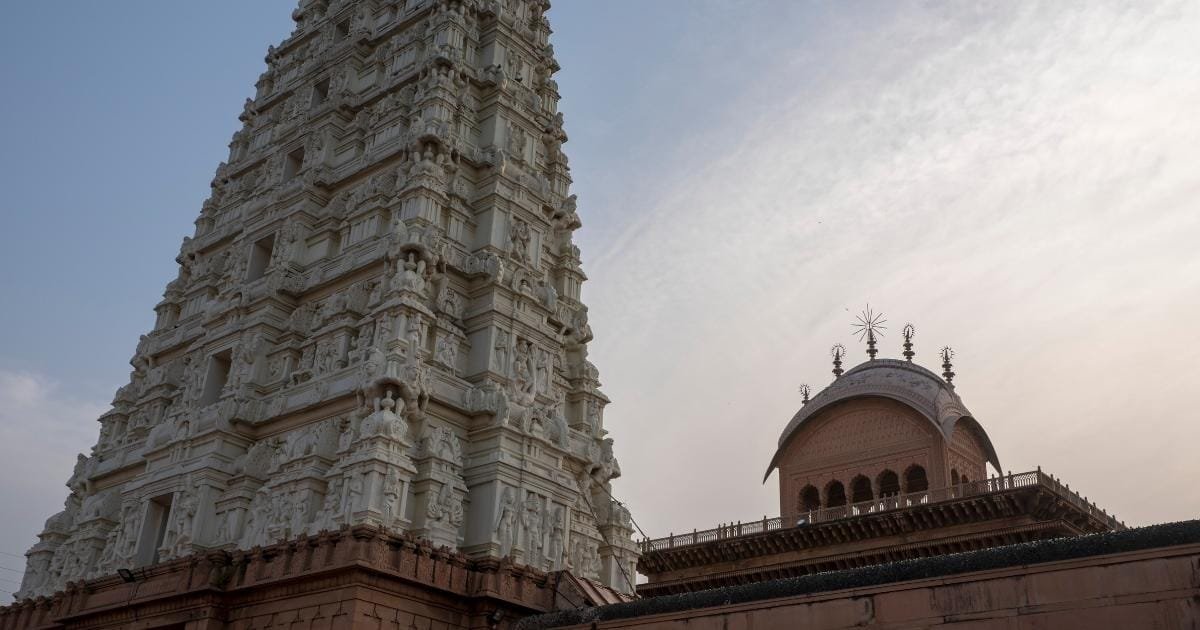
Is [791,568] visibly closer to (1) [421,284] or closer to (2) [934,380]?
(2) [934,380]

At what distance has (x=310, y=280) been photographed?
90.7 ft

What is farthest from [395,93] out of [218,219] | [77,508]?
[77,508]

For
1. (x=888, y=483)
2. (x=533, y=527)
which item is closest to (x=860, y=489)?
(x=888, y=483)

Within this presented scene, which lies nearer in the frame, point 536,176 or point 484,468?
point 484,468

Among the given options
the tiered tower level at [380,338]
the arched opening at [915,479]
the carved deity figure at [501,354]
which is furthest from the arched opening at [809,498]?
the carved deity figure at [501,354]

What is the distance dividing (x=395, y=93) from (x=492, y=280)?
7557mm

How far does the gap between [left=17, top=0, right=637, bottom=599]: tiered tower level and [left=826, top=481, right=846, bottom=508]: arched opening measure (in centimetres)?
1986

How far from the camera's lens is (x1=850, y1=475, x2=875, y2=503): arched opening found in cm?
4466

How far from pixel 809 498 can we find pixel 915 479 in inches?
188

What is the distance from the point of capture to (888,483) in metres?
44.0

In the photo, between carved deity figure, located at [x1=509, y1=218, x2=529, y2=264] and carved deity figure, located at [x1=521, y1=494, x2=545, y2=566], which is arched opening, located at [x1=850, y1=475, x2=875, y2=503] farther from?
carved deity figure, located at [x1=521, y1=494, x2=545, y2=566]

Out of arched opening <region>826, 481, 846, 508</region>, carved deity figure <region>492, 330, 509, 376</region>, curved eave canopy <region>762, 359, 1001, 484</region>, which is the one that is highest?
curved eave canopy <region>762, 359, 1001, 484</region>

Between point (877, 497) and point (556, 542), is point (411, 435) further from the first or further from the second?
point (877, 497)

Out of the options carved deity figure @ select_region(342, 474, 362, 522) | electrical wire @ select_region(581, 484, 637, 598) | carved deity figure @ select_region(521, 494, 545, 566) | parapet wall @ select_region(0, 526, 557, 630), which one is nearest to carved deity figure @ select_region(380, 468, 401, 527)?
carved deity figure @ select_region(342, 474, 362, 522)
